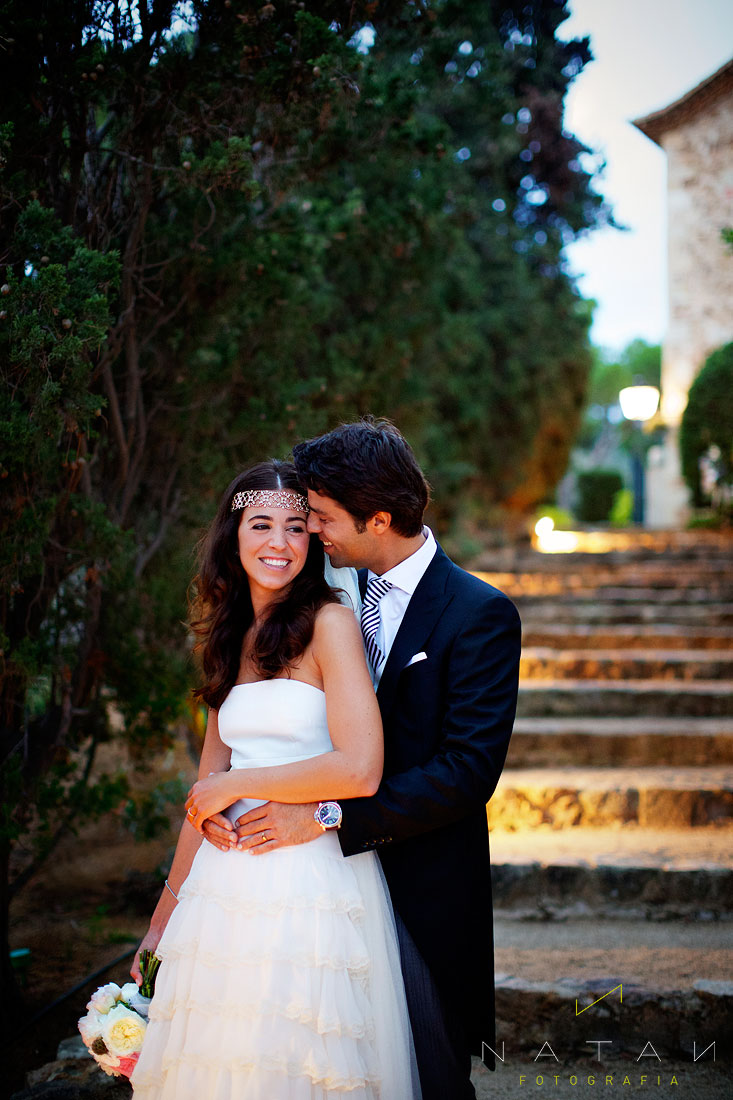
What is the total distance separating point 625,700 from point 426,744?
3.62 metres

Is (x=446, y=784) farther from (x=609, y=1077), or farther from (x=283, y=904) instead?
(x=609, y=1077)

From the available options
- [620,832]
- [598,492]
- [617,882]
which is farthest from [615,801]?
[598,492]

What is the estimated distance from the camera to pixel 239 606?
2320 mm

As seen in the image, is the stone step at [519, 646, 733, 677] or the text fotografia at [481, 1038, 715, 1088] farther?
the stone step at [519, 646, 733, 677]

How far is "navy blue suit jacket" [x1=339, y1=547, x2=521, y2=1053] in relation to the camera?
1971 mm

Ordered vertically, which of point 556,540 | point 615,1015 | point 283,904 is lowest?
point 615,1015

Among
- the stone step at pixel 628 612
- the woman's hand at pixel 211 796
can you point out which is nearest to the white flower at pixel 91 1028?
the woman's hand at pixel 211 796

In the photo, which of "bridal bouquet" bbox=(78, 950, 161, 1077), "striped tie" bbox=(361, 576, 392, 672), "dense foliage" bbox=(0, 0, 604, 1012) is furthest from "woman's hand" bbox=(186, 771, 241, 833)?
"dense foliage" bbox=(0, 0, 604, 1012)

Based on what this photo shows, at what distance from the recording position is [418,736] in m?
2.08

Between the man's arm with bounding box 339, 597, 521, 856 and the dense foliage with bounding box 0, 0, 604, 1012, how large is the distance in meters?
1.46

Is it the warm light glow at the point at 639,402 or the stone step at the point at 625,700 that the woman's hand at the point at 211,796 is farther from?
the warm light glow at the point at 639,402

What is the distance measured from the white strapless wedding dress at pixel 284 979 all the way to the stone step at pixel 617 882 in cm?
182

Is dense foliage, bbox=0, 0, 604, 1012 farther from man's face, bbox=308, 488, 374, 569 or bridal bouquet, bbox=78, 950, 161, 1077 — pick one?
bridal bouquet, bbox=78, 950, 161, 1077

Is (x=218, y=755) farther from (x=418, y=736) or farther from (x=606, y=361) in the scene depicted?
(x=606, y=361)
